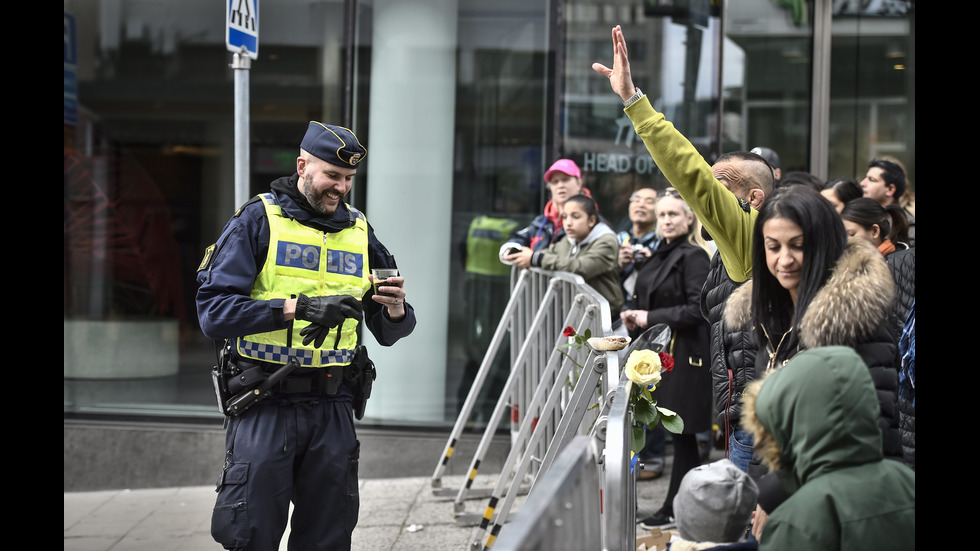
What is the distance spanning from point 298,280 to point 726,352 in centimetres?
156

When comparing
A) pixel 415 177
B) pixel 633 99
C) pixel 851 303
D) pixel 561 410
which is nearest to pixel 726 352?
pixel 851 303

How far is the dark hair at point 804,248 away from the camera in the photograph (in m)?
2.78

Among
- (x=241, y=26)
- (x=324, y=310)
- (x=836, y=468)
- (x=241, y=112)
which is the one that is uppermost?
(x=241, y=26)

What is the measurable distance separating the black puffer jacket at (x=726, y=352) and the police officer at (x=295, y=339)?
1.17 m

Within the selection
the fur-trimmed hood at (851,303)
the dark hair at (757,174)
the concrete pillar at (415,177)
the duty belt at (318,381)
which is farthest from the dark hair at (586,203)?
the fur-trimmed hood at (851,303)

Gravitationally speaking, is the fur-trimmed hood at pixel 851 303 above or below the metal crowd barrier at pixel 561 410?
above

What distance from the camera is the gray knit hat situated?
2.27 metres

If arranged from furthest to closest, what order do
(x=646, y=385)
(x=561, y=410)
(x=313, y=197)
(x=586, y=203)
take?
(x=586, y=203) → (x=561, y=410) → (x=313, y=197) → (x=646, y=385)

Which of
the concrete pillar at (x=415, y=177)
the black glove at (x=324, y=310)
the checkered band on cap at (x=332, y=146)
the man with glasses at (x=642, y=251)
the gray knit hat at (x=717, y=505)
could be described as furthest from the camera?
the concrete pillar at (x=415, y=177)

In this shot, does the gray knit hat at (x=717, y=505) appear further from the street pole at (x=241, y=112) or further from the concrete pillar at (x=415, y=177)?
the concrete pillar at (x=415, y=177)

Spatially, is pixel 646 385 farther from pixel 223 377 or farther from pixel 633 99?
pixel 223 377

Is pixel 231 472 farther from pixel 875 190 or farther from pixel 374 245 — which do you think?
pixel 875 190

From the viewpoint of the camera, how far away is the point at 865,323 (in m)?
2.64

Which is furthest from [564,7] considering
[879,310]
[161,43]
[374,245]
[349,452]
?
[879,310]
